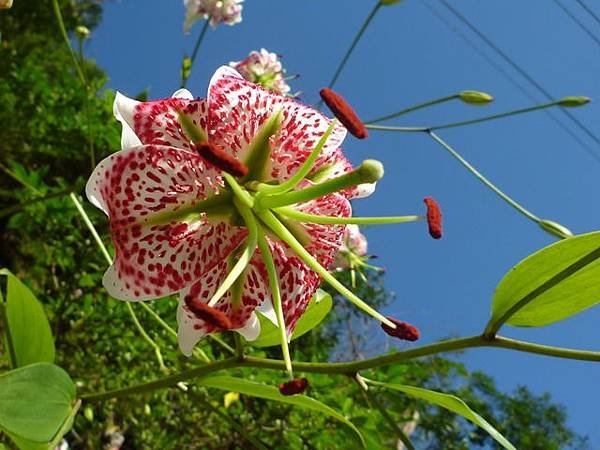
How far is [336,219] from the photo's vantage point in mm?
574

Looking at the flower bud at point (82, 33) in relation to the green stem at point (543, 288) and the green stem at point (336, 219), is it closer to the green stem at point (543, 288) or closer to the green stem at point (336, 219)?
the green stem at point (336, 219)

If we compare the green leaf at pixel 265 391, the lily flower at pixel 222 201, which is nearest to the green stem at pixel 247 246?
the lily flower at pixel 222 201

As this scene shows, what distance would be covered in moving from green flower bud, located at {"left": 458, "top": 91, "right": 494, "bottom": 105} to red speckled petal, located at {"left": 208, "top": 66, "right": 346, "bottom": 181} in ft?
1.14

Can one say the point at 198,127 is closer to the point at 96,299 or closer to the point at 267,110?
the point at 267,110

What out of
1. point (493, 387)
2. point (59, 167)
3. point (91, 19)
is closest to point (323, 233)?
point (59, 167)

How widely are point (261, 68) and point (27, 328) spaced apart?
2.88ft

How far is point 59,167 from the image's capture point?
269cm

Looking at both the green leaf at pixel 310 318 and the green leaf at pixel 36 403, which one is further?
the green leaf at pixel 310 318

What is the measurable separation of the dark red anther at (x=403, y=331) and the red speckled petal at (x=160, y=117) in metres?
0.20

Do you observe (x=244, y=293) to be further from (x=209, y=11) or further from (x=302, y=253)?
(x=209, y=11)

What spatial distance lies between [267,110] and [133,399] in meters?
1.26

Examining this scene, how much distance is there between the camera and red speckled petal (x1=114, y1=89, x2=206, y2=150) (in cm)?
55

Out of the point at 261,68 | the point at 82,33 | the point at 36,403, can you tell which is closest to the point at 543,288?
the point at 36,403

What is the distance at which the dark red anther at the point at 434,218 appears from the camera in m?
0.54
